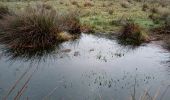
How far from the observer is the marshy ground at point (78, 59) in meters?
5.14

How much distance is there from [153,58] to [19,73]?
11.0 ft

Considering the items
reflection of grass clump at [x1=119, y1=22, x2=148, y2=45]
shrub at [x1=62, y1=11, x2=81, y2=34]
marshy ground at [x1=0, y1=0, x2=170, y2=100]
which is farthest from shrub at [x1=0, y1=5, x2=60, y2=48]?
reflection of grass clump at [x1=119, y1=22, x2=148, y2=45]

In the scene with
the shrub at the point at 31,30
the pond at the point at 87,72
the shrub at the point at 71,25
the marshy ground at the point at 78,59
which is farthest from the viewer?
the shrub at the point at 71,25

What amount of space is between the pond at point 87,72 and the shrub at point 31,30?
0.52 meters

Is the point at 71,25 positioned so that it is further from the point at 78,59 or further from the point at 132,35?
the point at 78,59

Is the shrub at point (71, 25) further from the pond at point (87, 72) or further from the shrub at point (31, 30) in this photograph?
the pond at point (87, 72)

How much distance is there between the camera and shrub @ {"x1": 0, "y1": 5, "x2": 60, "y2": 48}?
25.7ft

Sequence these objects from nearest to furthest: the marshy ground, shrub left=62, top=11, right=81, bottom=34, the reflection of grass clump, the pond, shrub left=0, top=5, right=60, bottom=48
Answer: the pond
the marshy ground
shrub left=0, top=5, right=60, bottom=48
the reflection of grass clump
shrub left=62, top=11, right=81, bottom=34

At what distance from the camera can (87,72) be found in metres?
6.09

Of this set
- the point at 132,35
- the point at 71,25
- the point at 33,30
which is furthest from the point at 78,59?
the point at 71,25

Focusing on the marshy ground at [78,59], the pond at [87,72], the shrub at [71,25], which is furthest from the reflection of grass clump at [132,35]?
the shrub at [71,25]

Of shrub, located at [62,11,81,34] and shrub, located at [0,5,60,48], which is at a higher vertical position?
shrub, located at [0,5,60,48]

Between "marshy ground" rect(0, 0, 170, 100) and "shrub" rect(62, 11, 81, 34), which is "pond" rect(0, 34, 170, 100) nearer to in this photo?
"marshy ground" rect(0, 0, 170, 100)

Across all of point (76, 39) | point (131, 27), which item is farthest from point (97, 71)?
point (131, 27)
